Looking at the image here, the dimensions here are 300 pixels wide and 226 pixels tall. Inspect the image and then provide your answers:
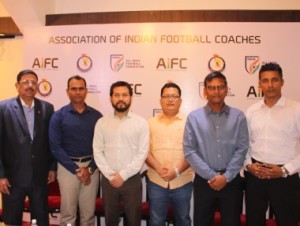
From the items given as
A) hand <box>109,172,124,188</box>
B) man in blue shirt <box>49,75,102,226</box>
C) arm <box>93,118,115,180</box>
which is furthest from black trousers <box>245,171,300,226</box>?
man in blue shirt <box>49,75,102,226</box>

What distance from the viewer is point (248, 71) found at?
3.87 metres

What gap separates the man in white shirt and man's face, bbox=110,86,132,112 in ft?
4.07

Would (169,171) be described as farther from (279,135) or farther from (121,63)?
(121,63)

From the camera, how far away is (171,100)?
3.02 m

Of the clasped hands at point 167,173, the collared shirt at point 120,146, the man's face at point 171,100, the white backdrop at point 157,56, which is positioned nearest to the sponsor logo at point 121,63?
the white backdrop at point 157,56

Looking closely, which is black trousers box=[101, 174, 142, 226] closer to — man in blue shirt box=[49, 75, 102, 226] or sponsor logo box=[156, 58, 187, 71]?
man in blue shirt box=[49, 75, 102, 226]

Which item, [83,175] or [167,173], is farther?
[83,175]

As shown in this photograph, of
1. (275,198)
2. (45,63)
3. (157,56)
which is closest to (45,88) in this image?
(45,63)

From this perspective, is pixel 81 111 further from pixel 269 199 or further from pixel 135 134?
pixel 269 199

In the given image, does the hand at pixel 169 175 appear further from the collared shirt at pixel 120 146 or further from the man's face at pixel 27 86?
the man's face at pixel 27 86

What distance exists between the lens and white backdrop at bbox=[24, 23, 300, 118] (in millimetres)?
3844

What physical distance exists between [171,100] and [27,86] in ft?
4.78

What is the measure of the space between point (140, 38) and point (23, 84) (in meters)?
1.68

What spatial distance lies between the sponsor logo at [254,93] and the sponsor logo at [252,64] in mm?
208
